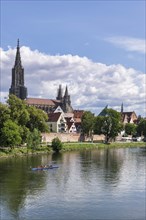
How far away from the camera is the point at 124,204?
3319 cm

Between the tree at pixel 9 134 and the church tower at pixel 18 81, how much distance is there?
283 ft

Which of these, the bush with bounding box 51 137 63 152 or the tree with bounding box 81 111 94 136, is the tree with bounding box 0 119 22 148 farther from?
the tree with bounding box 81 111 94 136

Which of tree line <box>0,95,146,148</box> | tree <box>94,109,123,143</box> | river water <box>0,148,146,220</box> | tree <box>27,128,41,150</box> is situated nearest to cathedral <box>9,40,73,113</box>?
tree <box>94,109,123,143</box>

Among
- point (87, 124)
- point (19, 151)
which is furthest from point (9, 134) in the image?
point (87, 124)

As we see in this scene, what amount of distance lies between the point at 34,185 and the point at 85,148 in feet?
181

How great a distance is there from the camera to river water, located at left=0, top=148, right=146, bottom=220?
29984mm

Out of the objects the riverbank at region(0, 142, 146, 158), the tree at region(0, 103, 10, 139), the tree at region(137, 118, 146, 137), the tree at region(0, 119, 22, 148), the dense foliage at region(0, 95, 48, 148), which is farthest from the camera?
the tree at region(137, 118, 146, 137)

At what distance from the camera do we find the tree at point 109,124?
113 metres

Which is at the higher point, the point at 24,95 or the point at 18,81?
the point at 18,81

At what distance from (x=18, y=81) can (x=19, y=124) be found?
272 feet

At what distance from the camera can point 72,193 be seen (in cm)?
3675

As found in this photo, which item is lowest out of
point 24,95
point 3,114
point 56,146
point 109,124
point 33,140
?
point 56,146

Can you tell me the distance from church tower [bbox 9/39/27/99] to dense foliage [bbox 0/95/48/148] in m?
72.1

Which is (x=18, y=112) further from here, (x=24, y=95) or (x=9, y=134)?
(x=24, y=95)
